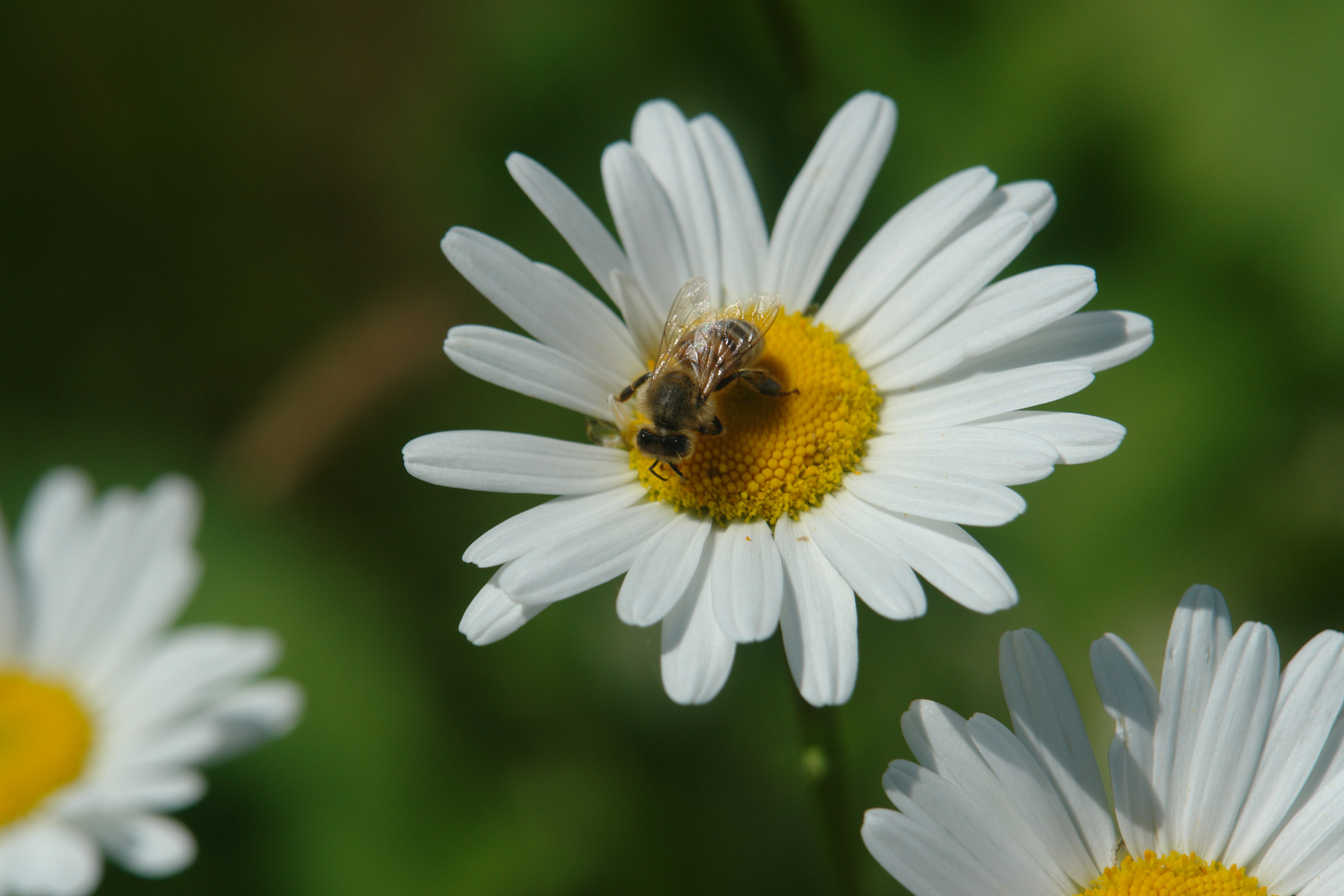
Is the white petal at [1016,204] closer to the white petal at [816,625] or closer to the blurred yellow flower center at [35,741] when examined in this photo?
the white petal at [816,625]

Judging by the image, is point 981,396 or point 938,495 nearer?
point 938,495

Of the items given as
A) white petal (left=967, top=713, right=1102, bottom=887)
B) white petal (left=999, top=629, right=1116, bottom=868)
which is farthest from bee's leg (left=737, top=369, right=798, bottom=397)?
white petal (left=967, top=713, right=1102, bottom=887)

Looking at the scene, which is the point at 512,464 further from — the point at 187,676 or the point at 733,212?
the point at 187,676

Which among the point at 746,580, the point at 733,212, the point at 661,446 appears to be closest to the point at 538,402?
the point at 733,212

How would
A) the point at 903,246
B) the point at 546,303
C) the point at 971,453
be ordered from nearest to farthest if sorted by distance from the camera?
1. the point at 971,453
2. the point at 546,303
3. the point at 903,246

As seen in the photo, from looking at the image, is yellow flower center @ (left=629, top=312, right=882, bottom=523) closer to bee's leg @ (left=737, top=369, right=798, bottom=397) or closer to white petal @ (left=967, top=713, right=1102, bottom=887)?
bee's leg @ (left=737, top=369, right=798, bottom=397)

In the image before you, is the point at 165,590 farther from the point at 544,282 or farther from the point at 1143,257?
the point at 1143,257

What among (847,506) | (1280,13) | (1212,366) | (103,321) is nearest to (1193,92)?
(1280,13)
